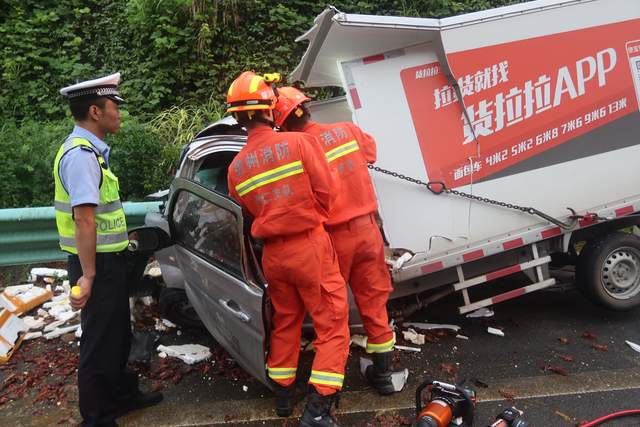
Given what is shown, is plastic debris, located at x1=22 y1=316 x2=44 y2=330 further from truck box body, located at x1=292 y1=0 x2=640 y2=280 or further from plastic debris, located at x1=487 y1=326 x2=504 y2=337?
plastic debris, located at x1=487 y1=326 x2=504 y2=337

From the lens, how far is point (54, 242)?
496cm

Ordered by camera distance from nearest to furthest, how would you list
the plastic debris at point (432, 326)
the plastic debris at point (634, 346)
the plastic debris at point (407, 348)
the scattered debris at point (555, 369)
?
the scattered debris at point (555, 369), the plastic debris at point (634, 346), the plastic debris at point (407, 348), the plastic debris at point (432, 326)

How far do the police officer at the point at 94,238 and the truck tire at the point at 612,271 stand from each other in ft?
11.1

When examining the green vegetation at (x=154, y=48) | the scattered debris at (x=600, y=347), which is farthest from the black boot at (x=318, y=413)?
the green vegetation at (x=154, y=48)

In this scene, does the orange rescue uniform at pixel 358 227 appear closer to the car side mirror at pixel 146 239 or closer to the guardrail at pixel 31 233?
the car side mirror at pixel 146 239

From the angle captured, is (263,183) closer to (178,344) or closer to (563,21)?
(178,344)

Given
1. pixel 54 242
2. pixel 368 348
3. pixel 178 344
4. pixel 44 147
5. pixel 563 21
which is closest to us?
pixel 368 348

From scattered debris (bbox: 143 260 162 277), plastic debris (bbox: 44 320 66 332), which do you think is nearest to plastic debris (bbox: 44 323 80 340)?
plastic debris (bbox: 44 320 66 332)

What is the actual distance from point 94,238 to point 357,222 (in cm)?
153

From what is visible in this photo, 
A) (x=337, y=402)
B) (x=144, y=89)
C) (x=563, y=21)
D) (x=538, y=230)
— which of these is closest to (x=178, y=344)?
(x=337, y=402)

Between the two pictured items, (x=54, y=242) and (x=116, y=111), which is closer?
(x=116, y=111)

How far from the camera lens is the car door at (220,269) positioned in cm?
296

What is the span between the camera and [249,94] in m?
2.80

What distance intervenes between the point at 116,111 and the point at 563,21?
305 centimetres
